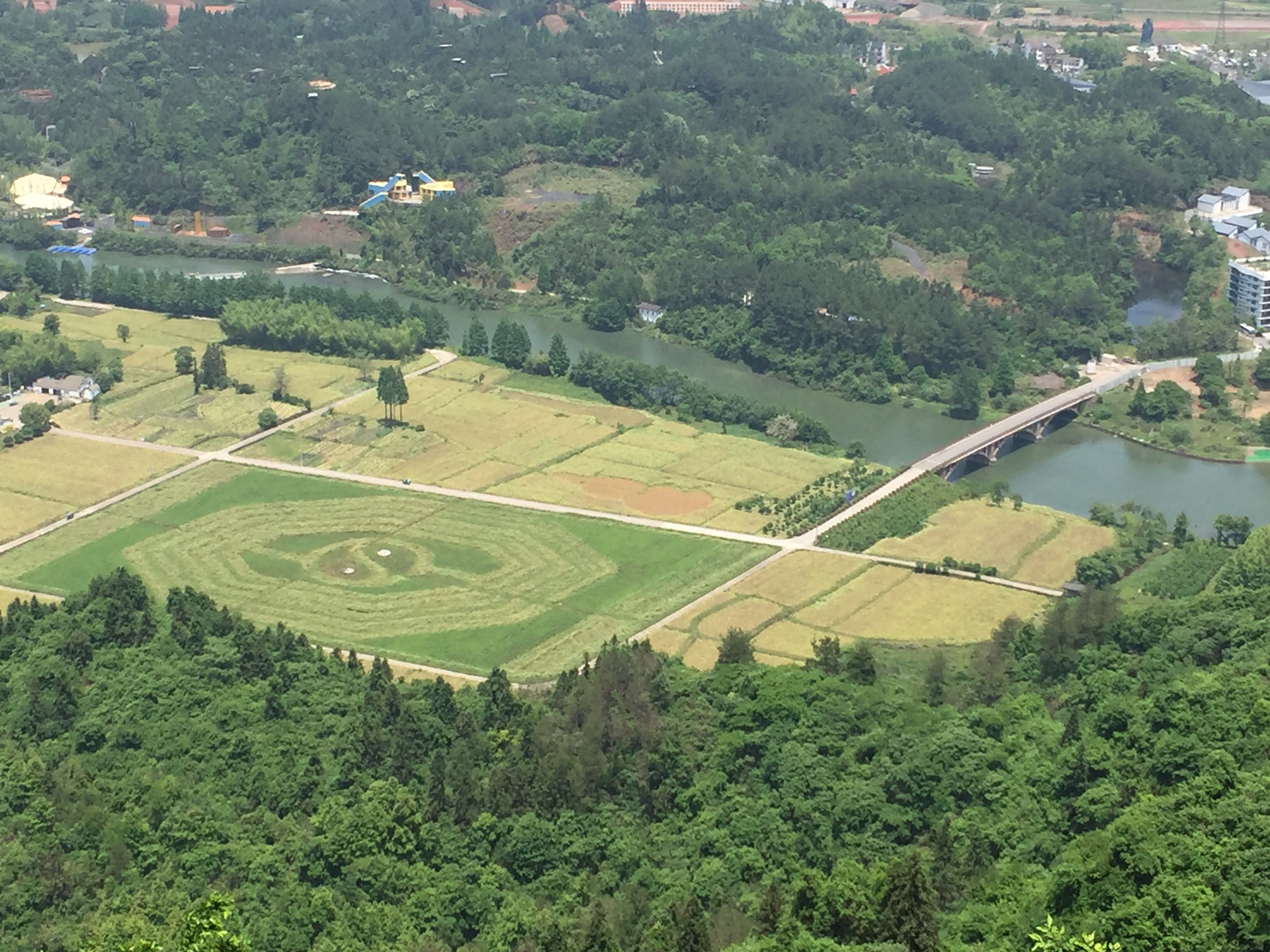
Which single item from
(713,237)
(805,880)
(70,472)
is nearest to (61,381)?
(70,472)

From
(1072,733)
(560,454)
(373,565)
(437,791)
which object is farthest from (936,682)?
(560,454)

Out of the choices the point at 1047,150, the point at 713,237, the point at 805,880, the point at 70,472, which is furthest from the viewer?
the point at 1047,150

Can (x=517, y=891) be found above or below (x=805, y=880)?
below

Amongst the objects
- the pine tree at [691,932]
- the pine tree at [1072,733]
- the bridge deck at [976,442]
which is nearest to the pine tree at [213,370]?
the bridge deck at [976,442]

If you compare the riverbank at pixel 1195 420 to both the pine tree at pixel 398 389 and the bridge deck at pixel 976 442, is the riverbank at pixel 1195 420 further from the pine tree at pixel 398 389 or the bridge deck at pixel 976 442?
the pine tree at pixel 398 389

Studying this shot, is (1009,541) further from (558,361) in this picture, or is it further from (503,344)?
(503,344)

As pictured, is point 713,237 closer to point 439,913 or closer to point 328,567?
point 328,567
